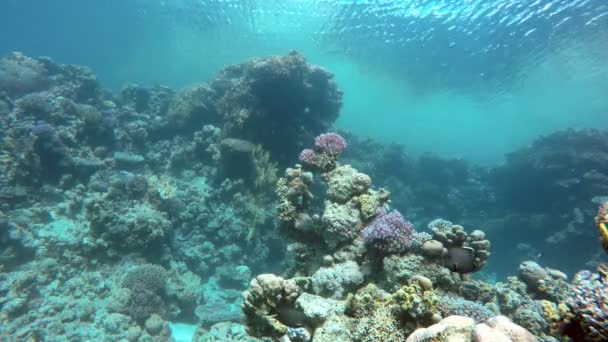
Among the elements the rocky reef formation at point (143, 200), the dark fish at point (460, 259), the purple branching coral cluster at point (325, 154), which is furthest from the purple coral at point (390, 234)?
the rocky reef formation at point (143, 200)

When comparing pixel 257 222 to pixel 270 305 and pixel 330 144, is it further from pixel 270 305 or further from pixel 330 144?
pixel 270 305

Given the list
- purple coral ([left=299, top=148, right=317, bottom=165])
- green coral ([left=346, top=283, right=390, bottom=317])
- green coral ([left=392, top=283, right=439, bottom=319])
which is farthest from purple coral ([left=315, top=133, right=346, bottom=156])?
green coral ([left=392, top=283, right=439, bottom=319])

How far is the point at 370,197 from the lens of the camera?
5.30m

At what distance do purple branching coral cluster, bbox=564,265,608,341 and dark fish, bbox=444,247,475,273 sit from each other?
78.2 inches

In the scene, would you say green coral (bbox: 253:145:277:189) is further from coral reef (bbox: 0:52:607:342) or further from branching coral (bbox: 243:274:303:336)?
branching coral (bbox: 243:274:303:336)

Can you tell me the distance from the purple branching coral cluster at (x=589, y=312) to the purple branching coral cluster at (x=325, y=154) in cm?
416

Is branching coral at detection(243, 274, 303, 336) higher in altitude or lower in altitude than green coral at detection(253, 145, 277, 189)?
lower

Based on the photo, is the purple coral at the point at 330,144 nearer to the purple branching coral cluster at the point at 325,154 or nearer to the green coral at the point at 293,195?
the purple branching coral cluster at the point at 325,154

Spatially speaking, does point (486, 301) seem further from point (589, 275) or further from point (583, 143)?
point (583, 143)

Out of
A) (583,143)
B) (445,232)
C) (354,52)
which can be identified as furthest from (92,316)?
(354,52)

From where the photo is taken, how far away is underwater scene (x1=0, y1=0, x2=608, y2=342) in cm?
362

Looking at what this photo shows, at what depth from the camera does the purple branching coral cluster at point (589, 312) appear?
7.15 ft

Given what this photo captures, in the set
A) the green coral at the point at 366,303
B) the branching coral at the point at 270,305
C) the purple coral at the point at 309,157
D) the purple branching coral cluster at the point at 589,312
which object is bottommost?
the branching coral at the point at 270,305

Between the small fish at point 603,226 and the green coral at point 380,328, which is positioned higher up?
the small fish at point 603,226
